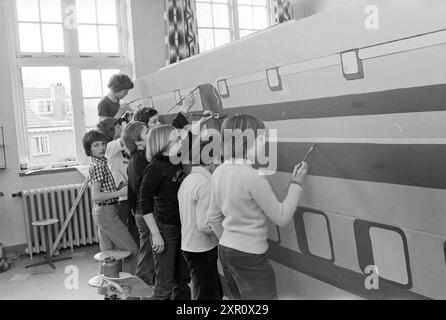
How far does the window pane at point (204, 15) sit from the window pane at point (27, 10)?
153 centimetres

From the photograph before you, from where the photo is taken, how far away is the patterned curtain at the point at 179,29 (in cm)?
396

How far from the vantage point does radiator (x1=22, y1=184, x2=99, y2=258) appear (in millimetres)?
3939

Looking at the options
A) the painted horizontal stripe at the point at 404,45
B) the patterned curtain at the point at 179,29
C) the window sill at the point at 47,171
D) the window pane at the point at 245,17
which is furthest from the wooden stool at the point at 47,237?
the painted horizontal stripe at the point at 404,45

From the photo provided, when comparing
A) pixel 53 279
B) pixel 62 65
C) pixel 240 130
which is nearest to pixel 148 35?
pixel 62 65

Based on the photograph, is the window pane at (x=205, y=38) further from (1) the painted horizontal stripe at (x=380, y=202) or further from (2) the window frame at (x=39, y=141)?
(1) the painted horizontal stripe at (x=380, y=202)

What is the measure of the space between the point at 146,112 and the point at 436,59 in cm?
179

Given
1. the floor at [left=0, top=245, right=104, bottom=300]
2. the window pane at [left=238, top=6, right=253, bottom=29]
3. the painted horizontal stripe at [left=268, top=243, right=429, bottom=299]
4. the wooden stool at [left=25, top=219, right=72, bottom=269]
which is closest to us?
the painted horizontal stripe at [left=268, top=243, right=429, bottom=299]

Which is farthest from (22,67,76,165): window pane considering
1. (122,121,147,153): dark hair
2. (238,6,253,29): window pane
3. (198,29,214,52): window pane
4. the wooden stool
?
(122,121,147,153): dark hair

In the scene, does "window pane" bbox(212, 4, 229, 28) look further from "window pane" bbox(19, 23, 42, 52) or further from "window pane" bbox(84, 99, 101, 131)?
"window pane" bbox(19, 23, 42, 52)

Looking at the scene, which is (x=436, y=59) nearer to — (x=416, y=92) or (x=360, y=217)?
(x=416, y=92)

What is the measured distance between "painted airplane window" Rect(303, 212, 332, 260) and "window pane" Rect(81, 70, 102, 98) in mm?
3283

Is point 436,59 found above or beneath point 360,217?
above

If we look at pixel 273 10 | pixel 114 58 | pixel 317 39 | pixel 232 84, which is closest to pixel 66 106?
pixel 114 58

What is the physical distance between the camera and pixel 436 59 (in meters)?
0.96
